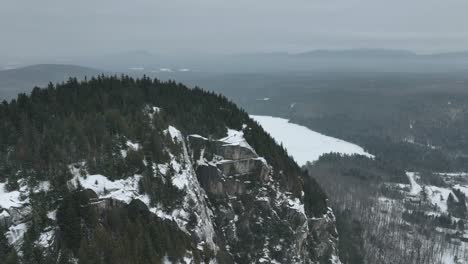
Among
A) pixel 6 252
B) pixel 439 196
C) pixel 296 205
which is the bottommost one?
pixel 439 196

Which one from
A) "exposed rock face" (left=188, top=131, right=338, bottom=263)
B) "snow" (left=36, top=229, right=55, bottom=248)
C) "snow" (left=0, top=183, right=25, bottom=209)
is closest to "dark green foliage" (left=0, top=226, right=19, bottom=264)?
"snow" (left=36, top=229, right=55, bottom=248)

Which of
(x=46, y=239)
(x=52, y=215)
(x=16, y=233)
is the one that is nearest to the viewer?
(x=16, y=233)

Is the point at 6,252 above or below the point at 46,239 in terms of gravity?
below

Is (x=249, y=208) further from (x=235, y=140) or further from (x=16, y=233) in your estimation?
(x=16, y=233)

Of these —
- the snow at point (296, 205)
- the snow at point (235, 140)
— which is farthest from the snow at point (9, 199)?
the snow at point (296, 205)

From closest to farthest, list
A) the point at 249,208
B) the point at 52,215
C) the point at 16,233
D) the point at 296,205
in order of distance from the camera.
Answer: the point at 16,233 < the point at 52,215 < the point at 249,208 < the point at 296,205

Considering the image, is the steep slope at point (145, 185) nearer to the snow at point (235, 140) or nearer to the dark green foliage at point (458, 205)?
the snow at point (235, 140)

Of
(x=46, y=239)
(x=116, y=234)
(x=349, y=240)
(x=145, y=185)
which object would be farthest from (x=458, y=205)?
(x=46, y=239)

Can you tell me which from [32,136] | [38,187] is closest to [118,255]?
Result: [38,187]

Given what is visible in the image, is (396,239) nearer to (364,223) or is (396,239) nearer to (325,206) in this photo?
(364,223)

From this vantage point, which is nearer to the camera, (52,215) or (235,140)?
(52,215)
